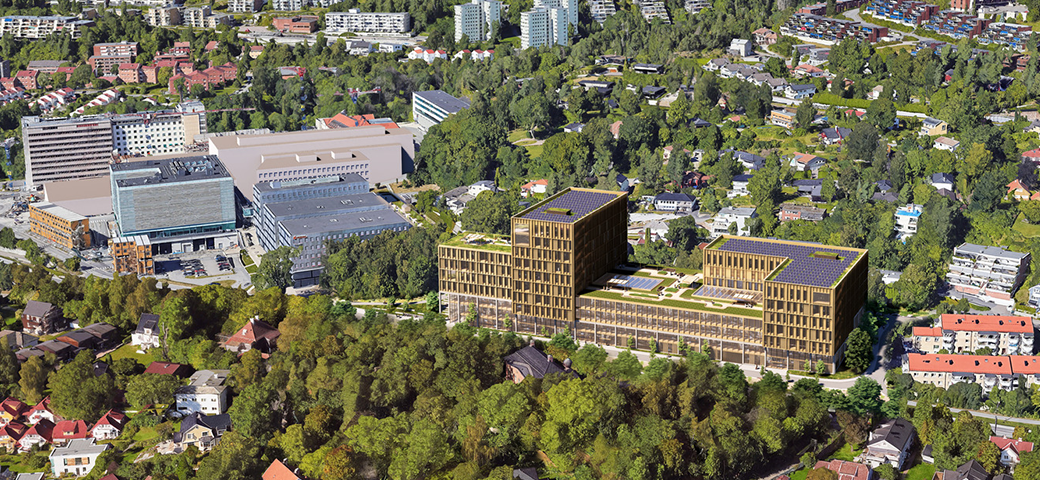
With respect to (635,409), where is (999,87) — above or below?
above

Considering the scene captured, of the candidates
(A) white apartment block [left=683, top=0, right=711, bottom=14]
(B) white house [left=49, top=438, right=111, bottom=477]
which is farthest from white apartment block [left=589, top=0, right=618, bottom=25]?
(B) white house [left=49, top=438, right=111, bottom=477]

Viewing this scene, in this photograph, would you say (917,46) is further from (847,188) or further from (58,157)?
(58,157)

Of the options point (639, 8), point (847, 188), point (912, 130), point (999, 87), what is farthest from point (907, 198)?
point (639, 8)

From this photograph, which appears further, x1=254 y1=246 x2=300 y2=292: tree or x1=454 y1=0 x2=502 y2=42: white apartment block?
x1=454 y1=0 x2=502 y2=42: white apartment block

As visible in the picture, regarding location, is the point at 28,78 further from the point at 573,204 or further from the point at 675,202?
the point at 573,204

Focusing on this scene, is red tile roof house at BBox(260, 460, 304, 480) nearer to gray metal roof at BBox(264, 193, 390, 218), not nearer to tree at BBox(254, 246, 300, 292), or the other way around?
tree at BBox(254, 246, 300, 292)

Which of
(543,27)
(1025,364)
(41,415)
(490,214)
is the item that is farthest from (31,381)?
(543,27)

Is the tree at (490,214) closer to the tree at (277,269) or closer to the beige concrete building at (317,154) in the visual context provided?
the tree at (277,269)
